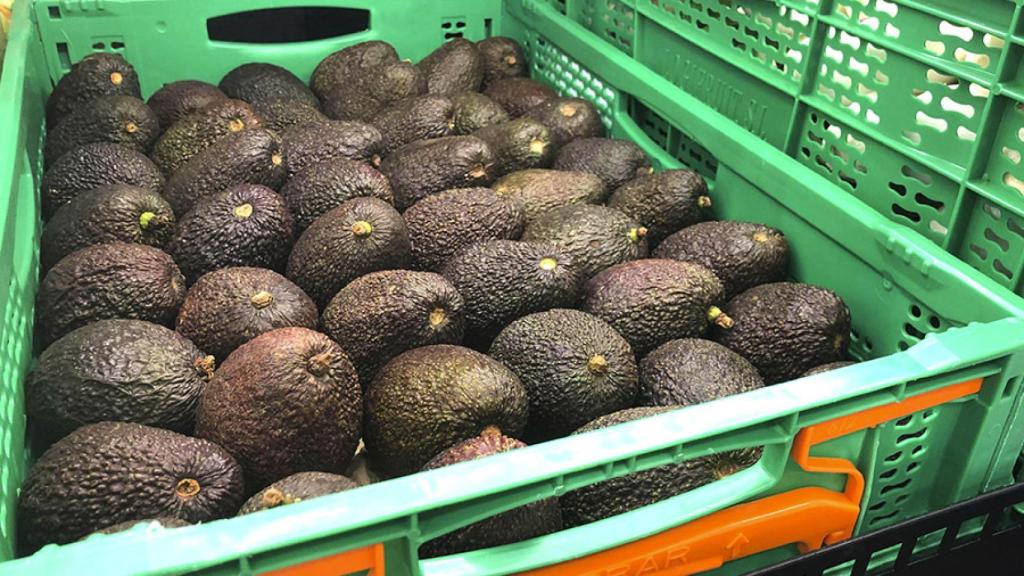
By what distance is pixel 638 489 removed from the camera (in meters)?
1.34

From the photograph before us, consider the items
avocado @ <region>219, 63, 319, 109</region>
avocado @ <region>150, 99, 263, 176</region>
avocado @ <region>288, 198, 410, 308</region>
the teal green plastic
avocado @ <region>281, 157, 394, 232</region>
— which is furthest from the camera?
avocado @ <region>219, 63, 319, 109</region>

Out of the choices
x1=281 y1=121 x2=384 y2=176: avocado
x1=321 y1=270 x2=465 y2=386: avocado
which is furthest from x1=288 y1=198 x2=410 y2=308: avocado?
x1=281 y1=121 x2=384 y2=176: avocado

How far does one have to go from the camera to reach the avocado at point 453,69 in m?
2.87

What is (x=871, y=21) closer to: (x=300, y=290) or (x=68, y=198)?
(x=300, y=290)

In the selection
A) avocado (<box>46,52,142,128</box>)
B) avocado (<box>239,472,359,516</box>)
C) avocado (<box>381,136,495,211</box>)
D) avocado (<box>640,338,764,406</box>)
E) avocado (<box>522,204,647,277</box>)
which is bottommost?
avocado (<box>640,338,764,406</box>)

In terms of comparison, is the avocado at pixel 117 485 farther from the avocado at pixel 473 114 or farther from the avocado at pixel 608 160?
the avocado at pixel 473 114

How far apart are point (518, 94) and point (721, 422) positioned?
1928mm

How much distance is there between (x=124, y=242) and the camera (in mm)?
1915

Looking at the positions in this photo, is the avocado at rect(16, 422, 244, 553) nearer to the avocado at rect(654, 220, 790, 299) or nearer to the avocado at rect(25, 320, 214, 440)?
the avocado at rect(25, 320, 214, 440)

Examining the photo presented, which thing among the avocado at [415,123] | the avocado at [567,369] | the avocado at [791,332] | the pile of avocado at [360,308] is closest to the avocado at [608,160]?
the pile of avocado at [360,308]

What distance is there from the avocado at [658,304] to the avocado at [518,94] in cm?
111

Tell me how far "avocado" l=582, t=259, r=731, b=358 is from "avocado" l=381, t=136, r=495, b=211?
22.3 inches

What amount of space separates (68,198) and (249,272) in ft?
2.29

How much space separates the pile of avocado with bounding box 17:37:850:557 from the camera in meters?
1.37
